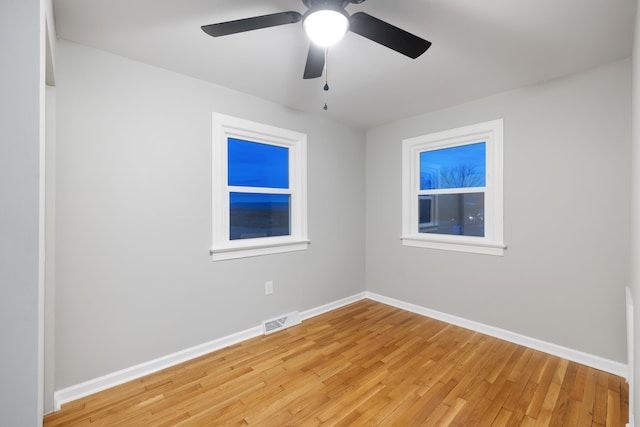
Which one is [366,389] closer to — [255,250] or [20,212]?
[255,250]

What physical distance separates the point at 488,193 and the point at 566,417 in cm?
189

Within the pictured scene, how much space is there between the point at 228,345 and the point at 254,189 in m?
1.53

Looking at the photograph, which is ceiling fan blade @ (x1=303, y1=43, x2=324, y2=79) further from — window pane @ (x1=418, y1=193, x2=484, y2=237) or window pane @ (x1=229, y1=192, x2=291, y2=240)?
window pane @ (x1=418, y1=193, x2=484, y2=237)

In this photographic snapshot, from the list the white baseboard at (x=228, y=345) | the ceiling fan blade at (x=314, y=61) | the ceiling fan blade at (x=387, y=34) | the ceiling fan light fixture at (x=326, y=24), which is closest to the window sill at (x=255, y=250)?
the white baseboard at (x=228, y=345)

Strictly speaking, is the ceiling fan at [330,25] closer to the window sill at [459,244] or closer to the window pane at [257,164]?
the window pane at [257,164]

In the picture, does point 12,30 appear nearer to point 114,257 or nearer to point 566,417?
point 114,257

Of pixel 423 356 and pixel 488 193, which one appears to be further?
pixel 488 193

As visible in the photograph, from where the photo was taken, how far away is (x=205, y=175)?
99.8 inches

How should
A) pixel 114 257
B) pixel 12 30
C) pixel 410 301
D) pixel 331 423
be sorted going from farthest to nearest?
pixel 410 301, pixel 114 257, pixel 331 423, pixel 12 30

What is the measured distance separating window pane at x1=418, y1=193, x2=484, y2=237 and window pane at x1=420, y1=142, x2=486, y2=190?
138 mm

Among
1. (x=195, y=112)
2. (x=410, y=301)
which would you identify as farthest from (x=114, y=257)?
(x=410, y=301)

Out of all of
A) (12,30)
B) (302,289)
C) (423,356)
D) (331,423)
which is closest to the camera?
(12,30)

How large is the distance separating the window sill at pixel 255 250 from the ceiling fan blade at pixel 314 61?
167cm

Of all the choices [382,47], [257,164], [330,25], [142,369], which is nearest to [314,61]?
[330,25]
